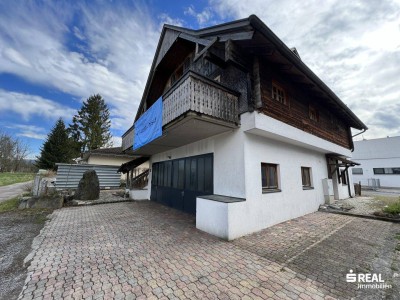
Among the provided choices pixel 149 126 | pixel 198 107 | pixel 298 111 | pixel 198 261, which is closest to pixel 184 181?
pixel 149 126

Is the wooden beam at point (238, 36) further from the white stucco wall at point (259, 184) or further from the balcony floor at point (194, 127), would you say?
the balcony floor at point (194, 127)

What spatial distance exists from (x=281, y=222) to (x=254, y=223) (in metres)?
1.89

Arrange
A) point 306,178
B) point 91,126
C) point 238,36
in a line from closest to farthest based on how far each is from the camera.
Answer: point 238,36 → point 306,178 → point 91,126

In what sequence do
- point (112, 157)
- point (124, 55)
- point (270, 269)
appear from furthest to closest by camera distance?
A: 1. point (112, 157)
2. point (124, 55)
3. point (270, 269)

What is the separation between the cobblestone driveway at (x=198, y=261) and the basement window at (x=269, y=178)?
4.79 ft

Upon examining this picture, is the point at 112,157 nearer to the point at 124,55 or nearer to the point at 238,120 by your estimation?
the point at 124,55

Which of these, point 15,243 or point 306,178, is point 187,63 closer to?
point 306,178

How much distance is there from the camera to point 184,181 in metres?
9.14

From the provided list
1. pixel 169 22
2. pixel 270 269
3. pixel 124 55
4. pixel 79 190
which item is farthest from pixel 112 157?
pixel 270 269

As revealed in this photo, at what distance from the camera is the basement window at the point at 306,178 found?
361 inches

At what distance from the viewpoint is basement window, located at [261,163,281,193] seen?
6891 millimetres

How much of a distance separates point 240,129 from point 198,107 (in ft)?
6.46

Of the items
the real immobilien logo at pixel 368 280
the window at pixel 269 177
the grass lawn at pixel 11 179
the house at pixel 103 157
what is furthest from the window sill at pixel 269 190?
the grass lawn at pixel 11 179

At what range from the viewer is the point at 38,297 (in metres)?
2.64
